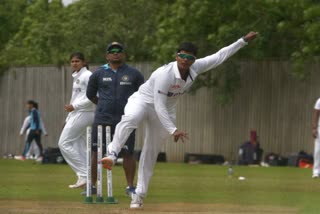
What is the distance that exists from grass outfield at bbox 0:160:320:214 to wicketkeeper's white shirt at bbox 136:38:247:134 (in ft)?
3.98

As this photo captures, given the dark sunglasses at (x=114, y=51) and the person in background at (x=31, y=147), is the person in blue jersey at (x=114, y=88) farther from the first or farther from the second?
the person in background at (x=31, y=147)

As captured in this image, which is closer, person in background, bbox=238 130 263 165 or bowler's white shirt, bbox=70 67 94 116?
bowler's white shirt, bbox=70 67 94 116

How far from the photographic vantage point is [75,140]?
66.6ft

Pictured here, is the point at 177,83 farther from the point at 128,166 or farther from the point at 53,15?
the point at 53,15

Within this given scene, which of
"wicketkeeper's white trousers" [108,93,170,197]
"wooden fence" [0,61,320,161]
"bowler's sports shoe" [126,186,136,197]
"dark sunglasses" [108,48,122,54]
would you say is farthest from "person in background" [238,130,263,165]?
"wicketkeeper's white trousers" [108,93,170,197]

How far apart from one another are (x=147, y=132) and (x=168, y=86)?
0.84 meters

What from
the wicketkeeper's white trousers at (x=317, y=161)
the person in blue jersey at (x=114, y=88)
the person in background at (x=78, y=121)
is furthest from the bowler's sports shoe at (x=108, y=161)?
the wicketkeeper's white trousers at (x=317, y=161)

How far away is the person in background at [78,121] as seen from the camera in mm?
19594

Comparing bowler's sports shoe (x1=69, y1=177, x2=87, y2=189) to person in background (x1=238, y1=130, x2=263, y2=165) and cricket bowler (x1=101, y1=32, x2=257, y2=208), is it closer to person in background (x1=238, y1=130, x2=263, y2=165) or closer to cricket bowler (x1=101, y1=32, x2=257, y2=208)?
cricket bowler (x1=101, y1=32, x2=257, y2=208)

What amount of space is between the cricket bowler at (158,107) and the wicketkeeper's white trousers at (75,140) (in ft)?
14.3

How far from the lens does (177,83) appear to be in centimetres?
1534

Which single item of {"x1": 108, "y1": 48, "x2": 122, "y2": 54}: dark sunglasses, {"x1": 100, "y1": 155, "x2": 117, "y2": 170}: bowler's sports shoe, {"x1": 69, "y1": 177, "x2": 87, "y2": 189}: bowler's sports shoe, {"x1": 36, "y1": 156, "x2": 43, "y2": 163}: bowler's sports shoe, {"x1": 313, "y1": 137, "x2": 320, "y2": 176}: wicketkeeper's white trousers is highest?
{"x1": 108, "y1": 48, "x2": 122, "y2": 54}: dark sunglasses

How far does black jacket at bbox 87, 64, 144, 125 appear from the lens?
17.6m

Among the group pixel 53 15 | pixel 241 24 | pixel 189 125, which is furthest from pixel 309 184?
pixel 53 15
